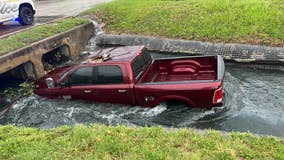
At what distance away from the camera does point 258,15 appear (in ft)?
43.5

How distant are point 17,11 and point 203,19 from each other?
8091 mm

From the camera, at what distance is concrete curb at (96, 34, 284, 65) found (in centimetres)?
1112

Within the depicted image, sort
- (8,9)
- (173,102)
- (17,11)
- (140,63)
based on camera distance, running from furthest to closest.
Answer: (17,11)
(8,9)
(140,63)
(173,102)

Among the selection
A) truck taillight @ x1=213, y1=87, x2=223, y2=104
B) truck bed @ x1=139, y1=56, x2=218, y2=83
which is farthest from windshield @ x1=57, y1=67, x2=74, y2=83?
truck taillight @ x1=213, y1=87, x2=223, y2=104

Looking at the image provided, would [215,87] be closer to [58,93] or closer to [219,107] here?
[219,107]

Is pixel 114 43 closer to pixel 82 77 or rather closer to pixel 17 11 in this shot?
pixel 17 11

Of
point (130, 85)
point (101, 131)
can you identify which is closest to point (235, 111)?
point (130, 85)

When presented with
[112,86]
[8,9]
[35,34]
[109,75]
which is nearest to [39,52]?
[35,34]

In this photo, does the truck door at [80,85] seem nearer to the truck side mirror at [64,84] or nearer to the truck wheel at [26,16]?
the truck side mirror at [64,84]

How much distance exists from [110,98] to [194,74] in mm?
2355

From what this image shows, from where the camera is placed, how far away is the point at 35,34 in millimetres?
12891

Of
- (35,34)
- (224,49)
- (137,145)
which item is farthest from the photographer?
(35,34)

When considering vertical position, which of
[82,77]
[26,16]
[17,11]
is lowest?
[82,77]

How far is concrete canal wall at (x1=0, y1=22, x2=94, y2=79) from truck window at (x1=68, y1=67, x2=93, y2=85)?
3.14 meters
